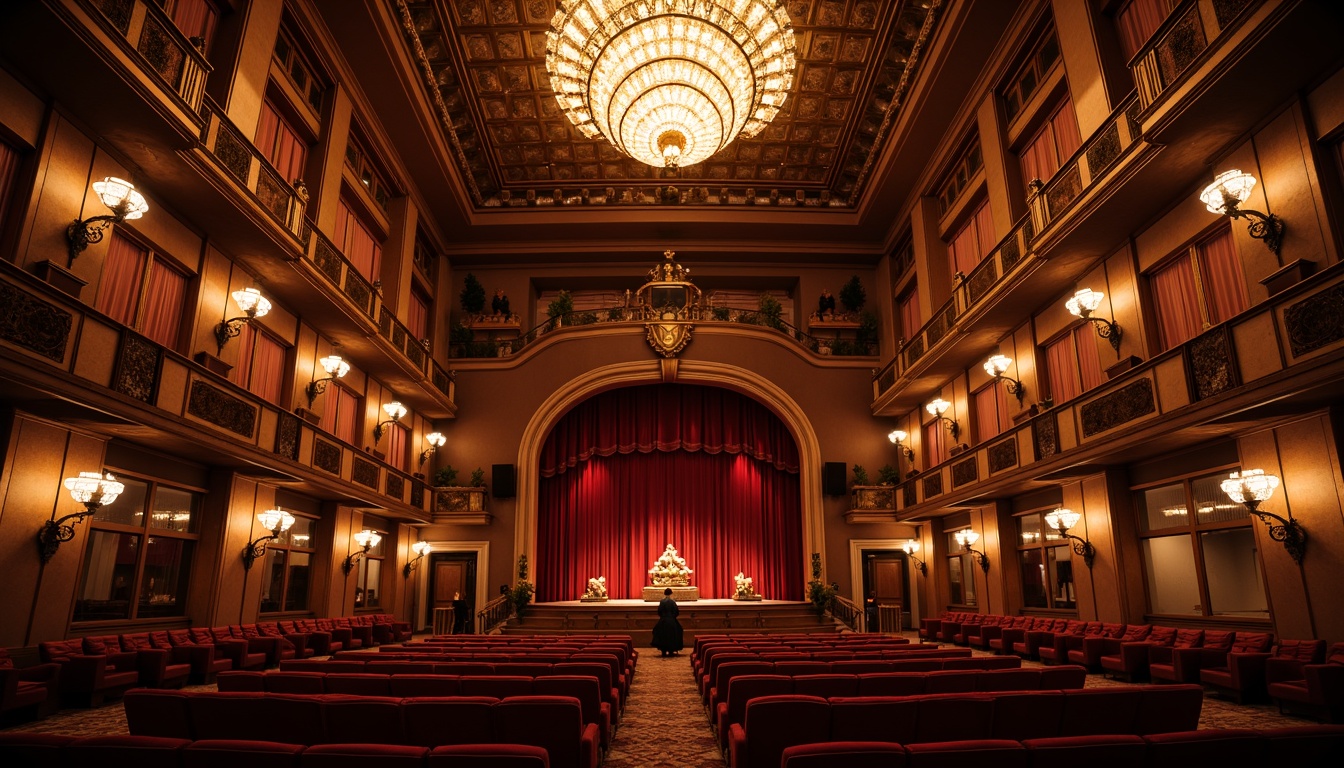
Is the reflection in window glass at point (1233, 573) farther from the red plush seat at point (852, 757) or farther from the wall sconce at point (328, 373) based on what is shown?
the wall sconce at point (328, 373)

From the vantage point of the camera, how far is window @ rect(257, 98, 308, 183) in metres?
12.5

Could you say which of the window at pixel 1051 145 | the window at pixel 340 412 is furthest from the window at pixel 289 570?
the window at pixel 1051 145

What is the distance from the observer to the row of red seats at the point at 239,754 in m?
2.82

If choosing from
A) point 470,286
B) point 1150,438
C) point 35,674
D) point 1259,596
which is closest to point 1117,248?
point 1150,438

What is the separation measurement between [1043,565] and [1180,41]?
8910 millimetres

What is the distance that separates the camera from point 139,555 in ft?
32.7

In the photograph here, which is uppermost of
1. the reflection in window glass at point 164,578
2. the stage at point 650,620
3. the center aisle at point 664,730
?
the reflection in window glass at point 164,578

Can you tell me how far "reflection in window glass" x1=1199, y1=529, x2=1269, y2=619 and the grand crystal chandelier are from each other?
916 centimetres

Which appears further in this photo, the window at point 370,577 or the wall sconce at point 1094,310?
the window at point 370,577

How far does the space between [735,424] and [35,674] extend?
17.4 meters

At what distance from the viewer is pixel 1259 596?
30.7ft

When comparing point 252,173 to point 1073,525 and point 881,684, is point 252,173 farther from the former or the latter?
point 1073,525

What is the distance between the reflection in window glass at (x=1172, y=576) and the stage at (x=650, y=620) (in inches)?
288

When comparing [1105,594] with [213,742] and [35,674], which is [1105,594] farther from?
[35,674]
